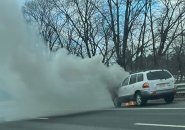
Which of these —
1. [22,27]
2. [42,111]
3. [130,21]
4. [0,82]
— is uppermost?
[130,21]

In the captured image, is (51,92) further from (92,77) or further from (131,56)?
(131,56)

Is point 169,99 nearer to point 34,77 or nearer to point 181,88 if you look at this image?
point 181,88

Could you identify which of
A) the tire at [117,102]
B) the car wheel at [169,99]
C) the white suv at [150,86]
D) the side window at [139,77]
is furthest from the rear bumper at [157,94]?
the tire at [117,102]

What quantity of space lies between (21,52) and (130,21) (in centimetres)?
2951

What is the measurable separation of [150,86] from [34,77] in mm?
5598

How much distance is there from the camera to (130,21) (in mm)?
49531

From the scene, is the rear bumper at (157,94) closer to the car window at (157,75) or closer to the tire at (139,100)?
the tire at (139,100)

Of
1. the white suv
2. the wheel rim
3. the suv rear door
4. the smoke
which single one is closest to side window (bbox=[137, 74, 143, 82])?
the white suv

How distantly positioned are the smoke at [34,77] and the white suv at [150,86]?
6.52 feet

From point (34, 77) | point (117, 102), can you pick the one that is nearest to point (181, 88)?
point (117, 102)

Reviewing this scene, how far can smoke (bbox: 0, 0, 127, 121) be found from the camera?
2110 cm

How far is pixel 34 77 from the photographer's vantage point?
846 inches

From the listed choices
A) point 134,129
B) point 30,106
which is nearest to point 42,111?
point 30,106

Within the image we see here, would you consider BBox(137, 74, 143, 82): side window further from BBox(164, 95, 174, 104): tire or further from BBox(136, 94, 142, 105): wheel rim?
BBox(164, 95, 174, 104): tire
